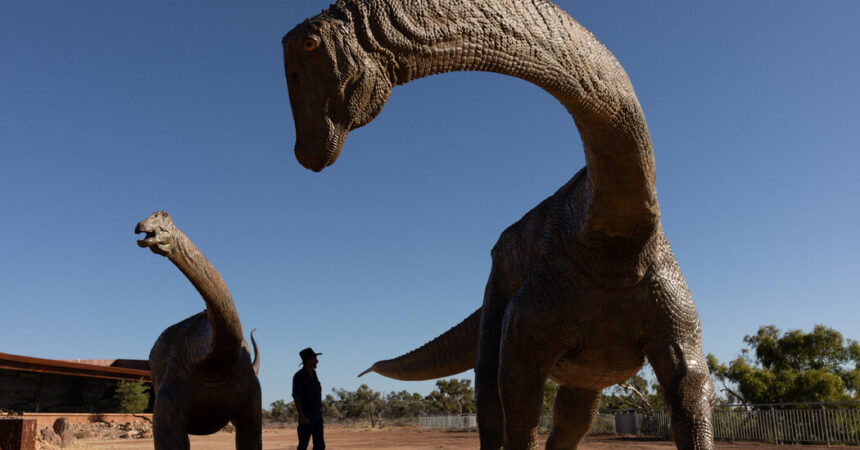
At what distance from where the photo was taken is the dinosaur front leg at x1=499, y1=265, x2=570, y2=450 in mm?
2875

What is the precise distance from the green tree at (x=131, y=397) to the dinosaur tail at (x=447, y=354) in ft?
83.6

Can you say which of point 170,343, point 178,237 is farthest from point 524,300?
point 170,343

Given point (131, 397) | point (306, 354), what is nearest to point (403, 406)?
point (131, 397)

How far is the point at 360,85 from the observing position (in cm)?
158

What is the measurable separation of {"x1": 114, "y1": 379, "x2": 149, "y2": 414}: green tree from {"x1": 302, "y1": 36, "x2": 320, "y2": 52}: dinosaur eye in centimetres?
2901

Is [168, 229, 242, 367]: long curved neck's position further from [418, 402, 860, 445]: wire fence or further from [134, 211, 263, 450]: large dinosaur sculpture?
[418, 402, 860, 445]: wire fence

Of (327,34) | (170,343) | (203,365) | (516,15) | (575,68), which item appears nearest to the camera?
(327,34)

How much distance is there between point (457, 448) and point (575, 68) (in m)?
17.9

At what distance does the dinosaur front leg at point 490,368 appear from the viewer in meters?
3.31

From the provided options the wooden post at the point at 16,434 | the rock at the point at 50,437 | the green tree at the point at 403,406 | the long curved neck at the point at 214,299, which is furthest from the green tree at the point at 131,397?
the green tree at the point at 403,406

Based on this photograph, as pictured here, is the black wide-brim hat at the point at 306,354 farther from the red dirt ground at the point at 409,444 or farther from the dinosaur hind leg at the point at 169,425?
the red dirt ground at the point at 409,444

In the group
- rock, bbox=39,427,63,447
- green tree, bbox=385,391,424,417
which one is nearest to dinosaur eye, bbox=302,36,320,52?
rock, bbox=39,427,63,447

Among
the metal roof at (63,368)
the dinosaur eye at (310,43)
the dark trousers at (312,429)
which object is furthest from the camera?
the metal roof at (63,368)

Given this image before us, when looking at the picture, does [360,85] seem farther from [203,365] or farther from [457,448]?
[457,448]
